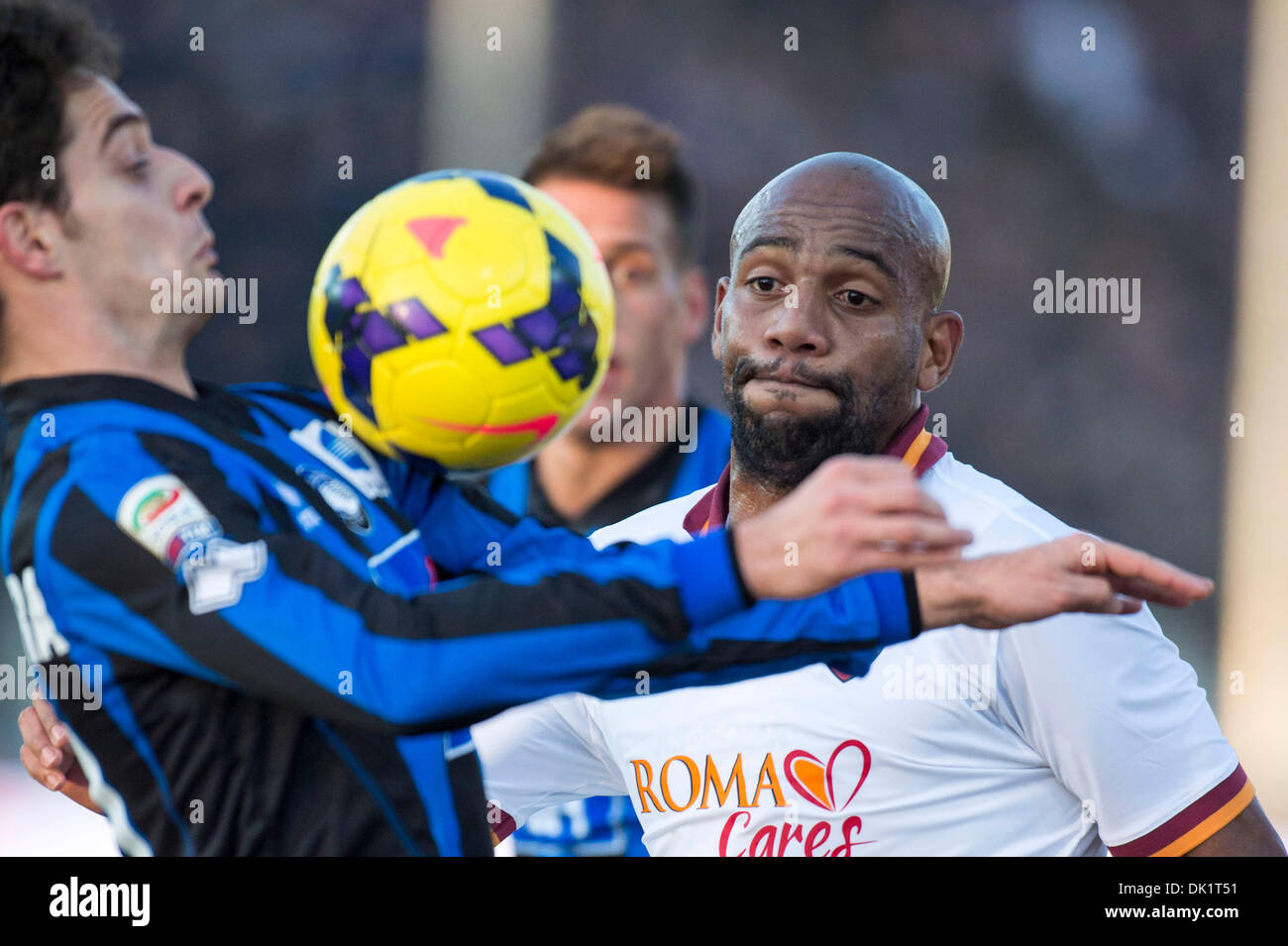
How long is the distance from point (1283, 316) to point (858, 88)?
130 inches

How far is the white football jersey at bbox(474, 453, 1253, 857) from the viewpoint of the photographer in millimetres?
2705

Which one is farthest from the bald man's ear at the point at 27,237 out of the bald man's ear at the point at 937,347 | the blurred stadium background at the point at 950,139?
the blurred stadium background at the point at 950,139

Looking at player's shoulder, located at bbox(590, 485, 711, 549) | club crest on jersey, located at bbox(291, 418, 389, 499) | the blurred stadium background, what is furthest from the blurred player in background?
the blurred stadium background

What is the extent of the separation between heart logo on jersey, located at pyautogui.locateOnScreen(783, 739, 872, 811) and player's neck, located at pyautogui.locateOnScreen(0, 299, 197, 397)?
128cm

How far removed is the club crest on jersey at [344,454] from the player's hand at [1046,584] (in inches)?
37.3

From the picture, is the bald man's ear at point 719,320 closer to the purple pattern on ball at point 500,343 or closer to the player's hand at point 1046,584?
the purple pattern on ball at point 500,343

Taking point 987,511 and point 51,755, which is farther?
point 987,511

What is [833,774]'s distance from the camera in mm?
2846

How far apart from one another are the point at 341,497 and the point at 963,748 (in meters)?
1.20

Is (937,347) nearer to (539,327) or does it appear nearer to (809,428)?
(809,428)

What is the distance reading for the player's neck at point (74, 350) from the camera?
7.73ft

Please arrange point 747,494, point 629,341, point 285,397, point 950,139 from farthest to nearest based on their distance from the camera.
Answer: point 950,139 → point 629,341 → point 747,494 → point 285,397

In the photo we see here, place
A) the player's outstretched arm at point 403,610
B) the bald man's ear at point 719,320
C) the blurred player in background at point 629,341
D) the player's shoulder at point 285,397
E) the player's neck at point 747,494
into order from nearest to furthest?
1. the player's outstretched arm at point 403,610
2. the player's shoulder at point 285,397
3. the player's neck at point 747,494
4. the bald man's ear at point 719,320
5. the blurred player in background at point 629,341

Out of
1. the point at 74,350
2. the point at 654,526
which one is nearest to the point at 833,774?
the point at 654,526
